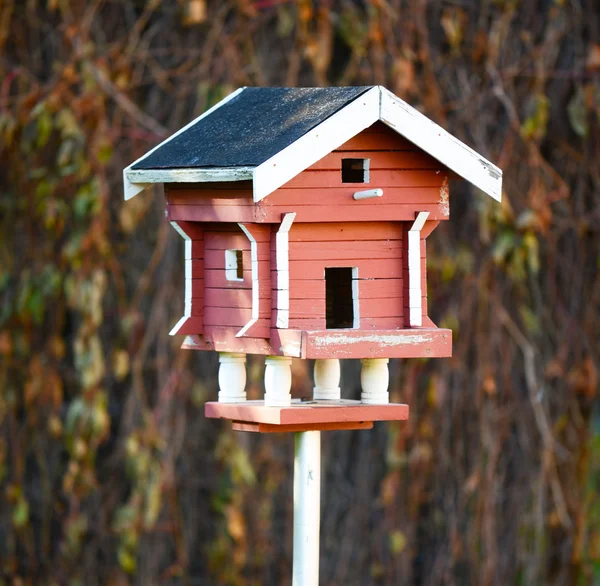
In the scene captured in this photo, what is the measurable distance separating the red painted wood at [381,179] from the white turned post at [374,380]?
33cm

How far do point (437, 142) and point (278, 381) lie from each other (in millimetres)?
522

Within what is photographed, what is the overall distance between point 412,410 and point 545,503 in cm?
53

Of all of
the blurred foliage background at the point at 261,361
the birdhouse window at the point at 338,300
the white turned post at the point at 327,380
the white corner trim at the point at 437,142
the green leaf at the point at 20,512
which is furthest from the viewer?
the green leaf at the point at 20,512

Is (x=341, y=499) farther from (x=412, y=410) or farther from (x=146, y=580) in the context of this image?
(x=146, y=580)

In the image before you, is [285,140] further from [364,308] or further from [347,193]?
[364,308]

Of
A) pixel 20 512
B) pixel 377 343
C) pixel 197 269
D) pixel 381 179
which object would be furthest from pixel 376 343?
pixel 20 512

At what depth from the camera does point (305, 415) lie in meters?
2.06

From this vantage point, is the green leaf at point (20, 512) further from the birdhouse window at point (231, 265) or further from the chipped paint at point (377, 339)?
the chipped paint at point (377, 339)

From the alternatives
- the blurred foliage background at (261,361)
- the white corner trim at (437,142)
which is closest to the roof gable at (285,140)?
the white corner trim at (437,142)

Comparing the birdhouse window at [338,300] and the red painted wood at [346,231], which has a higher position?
the red painted wood at [346,231]

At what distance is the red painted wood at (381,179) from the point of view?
6.79ft

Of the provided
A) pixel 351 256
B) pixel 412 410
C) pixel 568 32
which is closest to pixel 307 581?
pixel 351 256

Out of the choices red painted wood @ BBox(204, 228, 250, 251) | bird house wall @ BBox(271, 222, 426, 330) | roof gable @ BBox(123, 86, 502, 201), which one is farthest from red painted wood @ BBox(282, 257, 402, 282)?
roof gable @ BBox(123, 86, 502, 201)

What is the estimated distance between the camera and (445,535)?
379 cm
